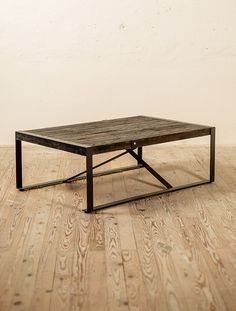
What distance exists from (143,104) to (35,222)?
93.3 inches

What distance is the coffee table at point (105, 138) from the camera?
3.47 meters

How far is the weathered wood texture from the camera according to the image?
3.50m

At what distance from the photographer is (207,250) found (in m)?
2.88

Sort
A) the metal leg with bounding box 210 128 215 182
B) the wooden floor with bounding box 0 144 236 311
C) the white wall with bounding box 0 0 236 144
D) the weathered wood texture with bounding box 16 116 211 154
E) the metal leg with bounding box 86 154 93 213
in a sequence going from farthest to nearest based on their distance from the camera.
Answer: the white wall with bounding box 0 0 236 144 < the metal leg with bounding box 210 128 215 182 < the weathered wood texture with bounding box 16 116 211 154 < the metal leg with bounding box 86 154 93 213 < the wooden floor with bounding box 0 144 236 311

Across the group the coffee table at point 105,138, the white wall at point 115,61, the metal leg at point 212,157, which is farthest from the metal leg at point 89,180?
the white wall at point 115,61

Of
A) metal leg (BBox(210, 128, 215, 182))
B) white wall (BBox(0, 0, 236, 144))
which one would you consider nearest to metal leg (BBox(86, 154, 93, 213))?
metal leg (BBox(210, 128, 215, 182))

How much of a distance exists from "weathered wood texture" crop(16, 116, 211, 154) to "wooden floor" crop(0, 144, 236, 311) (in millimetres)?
345

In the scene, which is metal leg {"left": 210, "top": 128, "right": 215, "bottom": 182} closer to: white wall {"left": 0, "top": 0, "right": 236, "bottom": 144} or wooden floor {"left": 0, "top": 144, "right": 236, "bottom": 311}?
wooden floor {"left": 0, "top": 144, "right": 236, "bottom": 311}

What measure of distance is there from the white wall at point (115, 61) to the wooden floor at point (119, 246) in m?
1.07

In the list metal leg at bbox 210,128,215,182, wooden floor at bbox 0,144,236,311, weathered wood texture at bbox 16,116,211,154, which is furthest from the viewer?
metal leg at bbox 210,128,215,182

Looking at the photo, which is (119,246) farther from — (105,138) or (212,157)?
(212,157)

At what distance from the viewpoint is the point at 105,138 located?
3.64 meters

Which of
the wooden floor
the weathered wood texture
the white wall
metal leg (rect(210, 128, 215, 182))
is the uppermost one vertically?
the white wall

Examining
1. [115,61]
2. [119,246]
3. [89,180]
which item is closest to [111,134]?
[89,180]
